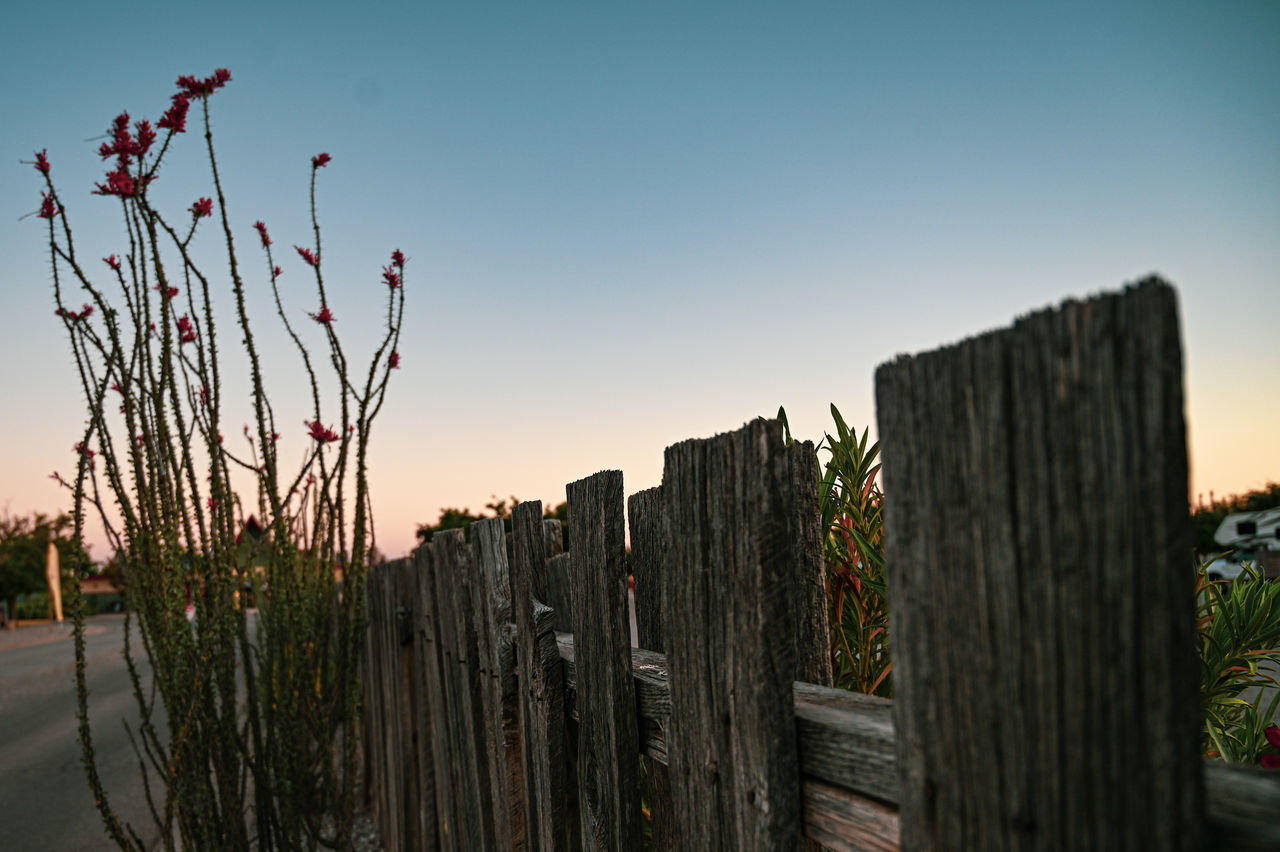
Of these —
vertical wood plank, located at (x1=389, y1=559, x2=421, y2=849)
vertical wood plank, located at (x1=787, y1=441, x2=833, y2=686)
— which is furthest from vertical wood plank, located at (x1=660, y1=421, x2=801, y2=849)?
vertical wood plank, located at (x1=389, y1=559, x2=421, y2=849)

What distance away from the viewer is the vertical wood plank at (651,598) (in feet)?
5.13

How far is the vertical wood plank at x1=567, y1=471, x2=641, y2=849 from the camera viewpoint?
1.45 metres

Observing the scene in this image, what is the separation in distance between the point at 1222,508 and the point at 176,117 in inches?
1566

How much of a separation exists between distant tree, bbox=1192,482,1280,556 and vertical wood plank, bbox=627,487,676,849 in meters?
32.9

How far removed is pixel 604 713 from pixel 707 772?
0.43 m

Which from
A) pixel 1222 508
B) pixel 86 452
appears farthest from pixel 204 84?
pixel 1222 508

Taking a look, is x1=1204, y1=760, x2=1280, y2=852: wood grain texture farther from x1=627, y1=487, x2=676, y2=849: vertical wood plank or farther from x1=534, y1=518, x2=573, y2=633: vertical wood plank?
x1=534, y1=518, x2=573, y2=633: vertical wood plank

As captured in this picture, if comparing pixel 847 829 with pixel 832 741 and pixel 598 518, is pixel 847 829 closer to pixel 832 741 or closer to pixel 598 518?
pixel 832 741

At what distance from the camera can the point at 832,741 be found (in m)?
0.90

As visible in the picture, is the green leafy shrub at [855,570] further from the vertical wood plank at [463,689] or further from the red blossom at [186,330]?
the red blossom at [186,330]

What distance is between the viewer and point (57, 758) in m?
7.27

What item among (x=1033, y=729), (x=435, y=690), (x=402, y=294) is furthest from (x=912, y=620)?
(x=402, y=294)

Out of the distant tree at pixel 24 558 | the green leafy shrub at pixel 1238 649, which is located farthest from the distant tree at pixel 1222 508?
the distant tree at pixel 24 558

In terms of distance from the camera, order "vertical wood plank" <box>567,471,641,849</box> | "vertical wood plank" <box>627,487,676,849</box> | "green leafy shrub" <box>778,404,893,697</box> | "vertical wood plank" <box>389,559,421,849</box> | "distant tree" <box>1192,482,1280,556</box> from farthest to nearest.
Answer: "distant tree" <box>1192,482,1280,556</box> → "vertical wood plank" <box>389,559,421,849</box> → "green leafy shrub" <box>778,404,893,697</box> → "vertical wood plank" <box>627,487,676,849</box> → "vertical wood plank" <box>567,471,641,849</box>
